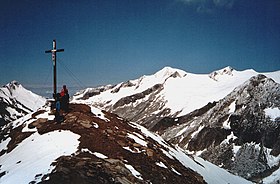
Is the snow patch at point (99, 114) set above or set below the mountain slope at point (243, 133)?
above

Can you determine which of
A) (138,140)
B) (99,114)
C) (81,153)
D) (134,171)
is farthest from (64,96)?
(134,171)

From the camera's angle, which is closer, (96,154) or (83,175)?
(83,175)

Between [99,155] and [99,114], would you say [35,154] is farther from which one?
[99,114]

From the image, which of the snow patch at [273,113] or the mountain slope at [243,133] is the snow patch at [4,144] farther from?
the snow patch at [273,113]

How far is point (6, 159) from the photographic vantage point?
87.2ft

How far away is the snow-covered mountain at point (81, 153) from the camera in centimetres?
2061

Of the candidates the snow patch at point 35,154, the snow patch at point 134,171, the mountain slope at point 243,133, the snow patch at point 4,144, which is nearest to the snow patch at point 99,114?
the snow patch at point 35,154

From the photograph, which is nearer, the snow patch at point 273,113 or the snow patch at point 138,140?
the snow patch at point 138,140

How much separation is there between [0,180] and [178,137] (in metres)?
133

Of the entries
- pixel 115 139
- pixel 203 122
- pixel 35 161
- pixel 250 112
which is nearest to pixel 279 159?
pixel 250 112

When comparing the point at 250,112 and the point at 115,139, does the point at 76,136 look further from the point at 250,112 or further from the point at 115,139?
the point at 250,112

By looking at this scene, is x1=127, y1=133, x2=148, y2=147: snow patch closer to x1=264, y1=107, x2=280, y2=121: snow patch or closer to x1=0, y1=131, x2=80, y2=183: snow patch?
x1=0, y1=131, x2=80, y2=183: snow patch

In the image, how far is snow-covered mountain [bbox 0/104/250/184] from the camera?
2061 centimetres

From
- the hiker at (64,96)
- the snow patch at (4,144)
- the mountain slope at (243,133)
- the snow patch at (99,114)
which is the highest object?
the hiker at (64,96)
